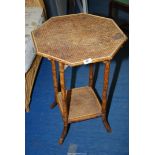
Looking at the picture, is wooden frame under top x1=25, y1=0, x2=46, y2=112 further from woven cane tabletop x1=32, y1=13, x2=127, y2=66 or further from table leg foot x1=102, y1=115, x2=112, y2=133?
table leg foot x1=102, y1=115, x2=112, y2=133

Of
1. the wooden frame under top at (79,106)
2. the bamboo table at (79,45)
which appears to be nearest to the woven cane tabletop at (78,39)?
the bamboo table at (79,45)

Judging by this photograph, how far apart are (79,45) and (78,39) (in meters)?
0.07

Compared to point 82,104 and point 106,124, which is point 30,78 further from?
point 106,124

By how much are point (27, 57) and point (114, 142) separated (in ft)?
2.91

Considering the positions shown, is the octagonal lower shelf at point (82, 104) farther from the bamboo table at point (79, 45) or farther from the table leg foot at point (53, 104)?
the table leg foot at point (53, 104)

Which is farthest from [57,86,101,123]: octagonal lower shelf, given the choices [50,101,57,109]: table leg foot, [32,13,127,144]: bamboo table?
[50,101,57,109]: table leg foot

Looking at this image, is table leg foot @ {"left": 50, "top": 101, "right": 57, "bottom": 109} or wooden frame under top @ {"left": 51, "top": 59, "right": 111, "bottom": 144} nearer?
wooden frame under top @ {"left": 51, "top": 59, "right": 111, "bottom": 144}

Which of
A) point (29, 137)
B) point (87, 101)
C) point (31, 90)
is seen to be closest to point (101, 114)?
point (87, 101)

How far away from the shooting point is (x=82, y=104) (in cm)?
176

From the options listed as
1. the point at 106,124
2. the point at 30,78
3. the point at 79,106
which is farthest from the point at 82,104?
the point at 30,78

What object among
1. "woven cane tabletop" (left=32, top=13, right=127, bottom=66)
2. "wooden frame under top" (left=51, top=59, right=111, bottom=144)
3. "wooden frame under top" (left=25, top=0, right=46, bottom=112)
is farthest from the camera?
"wooden frame under top" (left=25, top=0, right=46, bottom=112)

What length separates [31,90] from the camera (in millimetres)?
2025

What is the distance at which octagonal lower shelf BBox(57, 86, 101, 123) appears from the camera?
1651 mm

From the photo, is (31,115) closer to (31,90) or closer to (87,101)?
(31,90)
